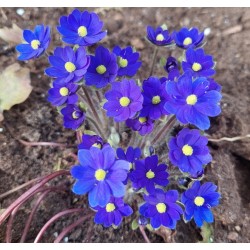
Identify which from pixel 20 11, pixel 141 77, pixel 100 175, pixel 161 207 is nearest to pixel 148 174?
pixel 161 207

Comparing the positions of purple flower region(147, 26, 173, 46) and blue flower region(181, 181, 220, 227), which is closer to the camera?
blue flower region(181, 181, 220, 227)

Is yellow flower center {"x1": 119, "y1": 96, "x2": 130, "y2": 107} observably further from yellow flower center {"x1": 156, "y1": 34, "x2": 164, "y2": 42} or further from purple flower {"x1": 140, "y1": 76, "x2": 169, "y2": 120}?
yellow flower center {"x1": 156, "y1": 34, "x2": 164, "y2": 42}

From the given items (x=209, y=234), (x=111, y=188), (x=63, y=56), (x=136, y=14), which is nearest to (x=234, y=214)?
(x=209, y=234)

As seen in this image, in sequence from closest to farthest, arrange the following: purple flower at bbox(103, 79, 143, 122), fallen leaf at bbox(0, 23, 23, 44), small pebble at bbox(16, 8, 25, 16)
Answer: purple flower at bbox(103, 79, 143, 122) < fallen leaf at bbox(0, 23, 23, 44) < small pebble at bbox(16, 8, 25, 16)

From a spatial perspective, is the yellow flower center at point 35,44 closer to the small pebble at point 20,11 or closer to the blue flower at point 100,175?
the blue flower at point 100,175

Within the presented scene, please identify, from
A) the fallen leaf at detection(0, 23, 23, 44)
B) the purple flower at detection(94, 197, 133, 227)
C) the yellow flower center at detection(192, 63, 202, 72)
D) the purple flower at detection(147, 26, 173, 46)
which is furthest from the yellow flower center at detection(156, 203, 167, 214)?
the fallen leaf at detection(0, 23, 23, 44)

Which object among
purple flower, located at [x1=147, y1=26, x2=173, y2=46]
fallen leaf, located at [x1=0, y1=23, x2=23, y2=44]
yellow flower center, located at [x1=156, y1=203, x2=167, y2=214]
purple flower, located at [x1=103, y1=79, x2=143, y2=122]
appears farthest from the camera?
fallen leaf, located at [x1=0, y1=23, x2=23, y2=44]
